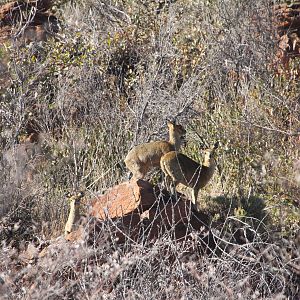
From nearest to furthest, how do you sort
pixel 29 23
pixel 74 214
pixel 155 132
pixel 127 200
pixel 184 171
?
1. pixel 74 214
2. pixel 127 200
3. pixel 184 171
4. pixel 155 132
5. pixel 29 23

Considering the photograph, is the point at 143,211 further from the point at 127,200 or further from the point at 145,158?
the point at 145,158

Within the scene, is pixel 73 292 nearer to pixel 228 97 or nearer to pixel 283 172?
pixel 283 172

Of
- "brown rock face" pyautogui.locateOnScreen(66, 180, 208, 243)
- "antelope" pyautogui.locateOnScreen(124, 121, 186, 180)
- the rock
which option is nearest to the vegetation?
"brown rock face" pyautogui.locateOnScreen(66, 180, 208, 243)

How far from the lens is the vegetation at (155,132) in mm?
7527

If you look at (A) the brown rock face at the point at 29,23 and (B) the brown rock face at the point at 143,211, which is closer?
(B) the brown rock face at the point at 143,211

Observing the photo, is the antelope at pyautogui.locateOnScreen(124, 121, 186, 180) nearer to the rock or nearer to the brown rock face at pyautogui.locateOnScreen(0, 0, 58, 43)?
the rock

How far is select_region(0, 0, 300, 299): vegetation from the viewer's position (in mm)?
7527

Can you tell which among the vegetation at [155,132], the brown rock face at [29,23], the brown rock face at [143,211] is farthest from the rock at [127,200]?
the brown rock face at [29,23]

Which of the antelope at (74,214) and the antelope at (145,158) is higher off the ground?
the antelope at (145,158)

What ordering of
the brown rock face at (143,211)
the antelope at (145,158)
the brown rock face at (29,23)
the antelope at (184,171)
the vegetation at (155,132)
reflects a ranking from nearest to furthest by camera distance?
the vegetation at (155,132), the brown rock face at (143,211), the antelope at (184,171), the antelope at (145,158), the brown rock face at (29,23)

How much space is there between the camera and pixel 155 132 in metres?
11.1

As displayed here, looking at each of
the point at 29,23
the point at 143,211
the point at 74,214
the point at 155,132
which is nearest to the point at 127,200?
the point at 143,211

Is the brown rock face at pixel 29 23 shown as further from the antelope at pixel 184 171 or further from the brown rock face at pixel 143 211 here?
the brown rock face at pixel 143 211

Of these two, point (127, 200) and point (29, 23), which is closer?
point (127, 200)
